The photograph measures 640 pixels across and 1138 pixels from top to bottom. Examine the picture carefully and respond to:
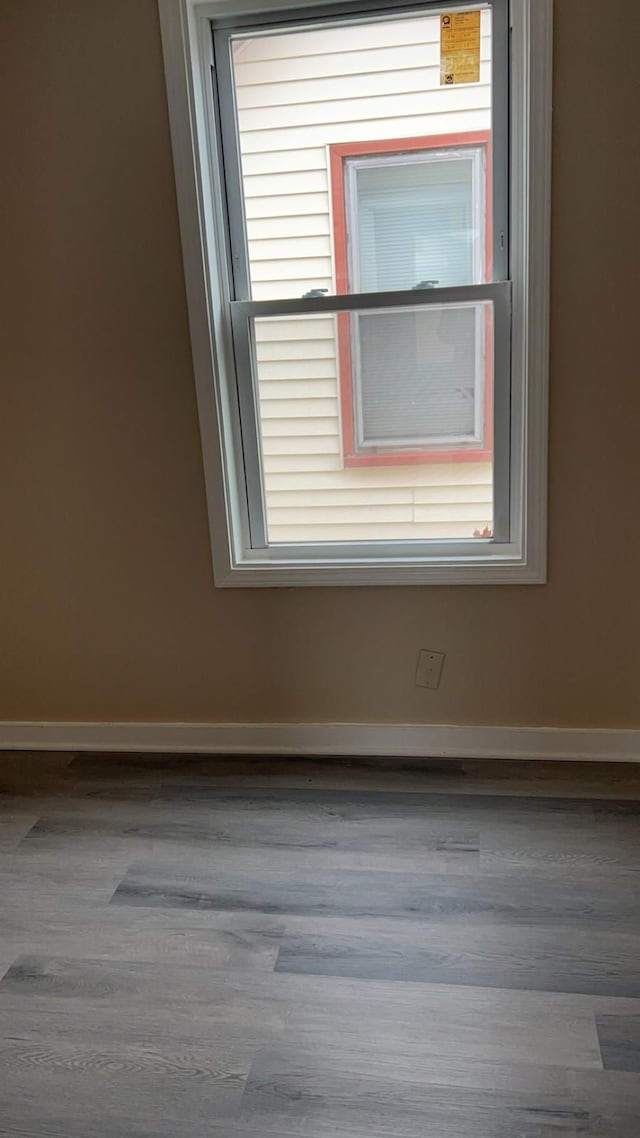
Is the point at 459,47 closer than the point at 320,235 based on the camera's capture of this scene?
Yes

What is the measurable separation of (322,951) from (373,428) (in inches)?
53.2

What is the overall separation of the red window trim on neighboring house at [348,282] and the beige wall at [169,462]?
0.63 ft

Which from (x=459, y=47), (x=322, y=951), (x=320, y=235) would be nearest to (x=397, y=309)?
(x=320, y=235)

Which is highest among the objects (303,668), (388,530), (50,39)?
(50,39)

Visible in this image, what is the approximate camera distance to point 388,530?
233cm

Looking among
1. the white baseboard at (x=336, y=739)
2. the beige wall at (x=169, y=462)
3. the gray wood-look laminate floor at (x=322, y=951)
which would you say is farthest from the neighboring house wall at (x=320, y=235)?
the gray wood-look laminate floor at (x=322, y=951)

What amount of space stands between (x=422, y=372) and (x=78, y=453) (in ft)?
3.35

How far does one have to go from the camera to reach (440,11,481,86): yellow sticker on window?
197cm

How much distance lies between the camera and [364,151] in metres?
2.08

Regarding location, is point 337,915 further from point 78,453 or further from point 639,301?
point 639,301

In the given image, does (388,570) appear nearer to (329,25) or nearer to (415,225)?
(415,225)

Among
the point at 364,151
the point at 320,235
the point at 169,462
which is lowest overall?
the point at 169,462

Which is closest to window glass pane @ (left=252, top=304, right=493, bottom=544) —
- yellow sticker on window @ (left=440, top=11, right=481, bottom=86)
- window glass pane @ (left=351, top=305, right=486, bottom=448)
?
window glass pane @ (left=351, top=305, right=486, bottom=448)

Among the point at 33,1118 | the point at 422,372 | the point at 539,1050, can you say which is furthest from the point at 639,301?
the point at 33,1118
